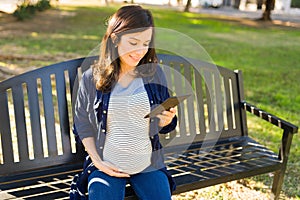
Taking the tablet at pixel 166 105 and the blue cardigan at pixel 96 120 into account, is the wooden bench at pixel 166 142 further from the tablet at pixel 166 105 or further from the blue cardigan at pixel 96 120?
the tablet at pixel 166 105

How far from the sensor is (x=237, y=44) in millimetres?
12586

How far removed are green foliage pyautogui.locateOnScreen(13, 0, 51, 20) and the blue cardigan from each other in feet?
46.5

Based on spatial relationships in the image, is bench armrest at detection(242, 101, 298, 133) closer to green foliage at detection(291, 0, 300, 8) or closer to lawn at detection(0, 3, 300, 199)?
lawn at detection(0, 3, 300, 199)

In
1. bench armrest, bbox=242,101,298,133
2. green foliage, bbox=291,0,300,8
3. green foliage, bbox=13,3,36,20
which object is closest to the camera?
bench armrest, bbox=242,101,298,133

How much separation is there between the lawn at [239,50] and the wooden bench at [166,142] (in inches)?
26.1

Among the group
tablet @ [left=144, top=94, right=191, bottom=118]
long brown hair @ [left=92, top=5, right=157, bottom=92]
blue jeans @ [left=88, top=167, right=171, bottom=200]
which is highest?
long brown hair @ [left=92, top=5, right=157, bottom=92]

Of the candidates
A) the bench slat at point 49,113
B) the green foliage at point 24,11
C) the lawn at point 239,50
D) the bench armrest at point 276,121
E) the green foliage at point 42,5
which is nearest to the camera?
the bench slat at point 49,113

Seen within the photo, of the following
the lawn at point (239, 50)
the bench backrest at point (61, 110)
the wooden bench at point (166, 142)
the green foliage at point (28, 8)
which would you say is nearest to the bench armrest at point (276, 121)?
the wooden bench at point (166, 142)

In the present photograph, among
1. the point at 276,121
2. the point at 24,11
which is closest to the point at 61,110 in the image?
the point at 276,121

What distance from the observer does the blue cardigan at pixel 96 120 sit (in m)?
2.43

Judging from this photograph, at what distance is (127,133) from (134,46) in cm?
47

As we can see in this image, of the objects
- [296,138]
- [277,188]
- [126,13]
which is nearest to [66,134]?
[126,13]

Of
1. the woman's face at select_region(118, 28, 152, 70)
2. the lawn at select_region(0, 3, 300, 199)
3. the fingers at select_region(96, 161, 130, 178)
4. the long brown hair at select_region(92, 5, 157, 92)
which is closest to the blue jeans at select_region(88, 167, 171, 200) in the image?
the fingers at select_region(96, 161, 130, 178)

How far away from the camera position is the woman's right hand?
234cm
